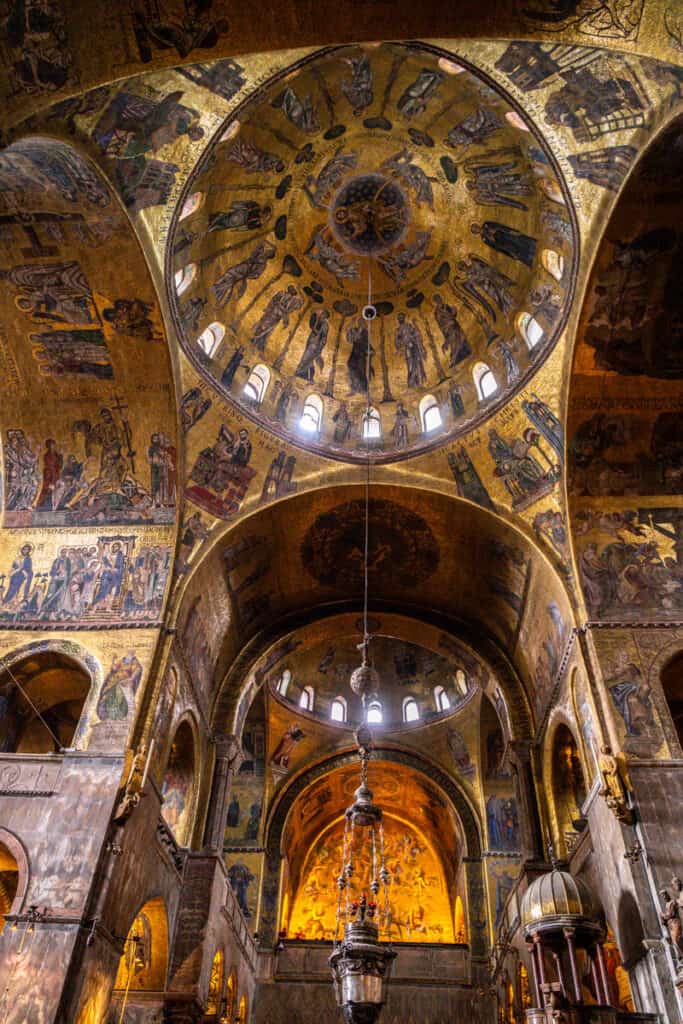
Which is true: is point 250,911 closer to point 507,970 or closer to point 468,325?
point 507,970

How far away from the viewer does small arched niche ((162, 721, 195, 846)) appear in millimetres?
15984

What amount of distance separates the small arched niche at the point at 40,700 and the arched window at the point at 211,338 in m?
7.09

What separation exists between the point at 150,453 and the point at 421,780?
49.6 ft

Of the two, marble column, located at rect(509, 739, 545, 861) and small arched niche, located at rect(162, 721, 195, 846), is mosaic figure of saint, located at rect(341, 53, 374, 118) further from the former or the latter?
marble column, located at rect(509, 739, 545, 861)

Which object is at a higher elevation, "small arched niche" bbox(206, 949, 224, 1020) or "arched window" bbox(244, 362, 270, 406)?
"arched window" bbox(244, 362, 270, 406)

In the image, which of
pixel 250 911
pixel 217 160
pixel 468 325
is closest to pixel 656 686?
pixel 468 325

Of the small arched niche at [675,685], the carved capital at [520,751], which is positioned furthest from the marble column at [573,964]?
the carved capital at [520,751]

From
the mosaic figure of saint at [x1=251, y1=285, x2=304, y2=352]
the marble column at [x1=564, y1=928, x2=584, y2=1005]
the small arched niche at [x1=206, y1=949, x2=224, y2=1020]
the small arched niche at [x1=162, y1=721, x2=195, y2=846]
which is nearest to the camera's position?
the marble column at [x1=564, y1=928, x2=584, y2=1005]

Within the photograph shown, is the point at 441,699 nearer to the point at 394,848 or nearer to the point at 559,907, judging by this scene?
the point at 394,848

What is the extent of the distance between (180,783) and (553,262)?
13.9 m

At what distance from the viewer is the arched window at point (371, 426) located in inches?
698

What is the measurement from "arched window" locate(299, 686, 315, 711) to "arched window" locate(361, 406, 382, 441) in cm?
1073

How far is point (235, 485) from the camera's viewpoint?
632 inches

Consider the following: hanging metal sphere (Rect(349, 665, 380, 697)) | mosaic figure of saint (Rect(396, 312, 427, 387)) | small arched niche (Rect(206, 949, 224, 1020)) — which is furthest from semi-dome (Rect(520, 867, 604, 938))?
mosaic figure of saint (Rect(396, 312, 427, 387))
